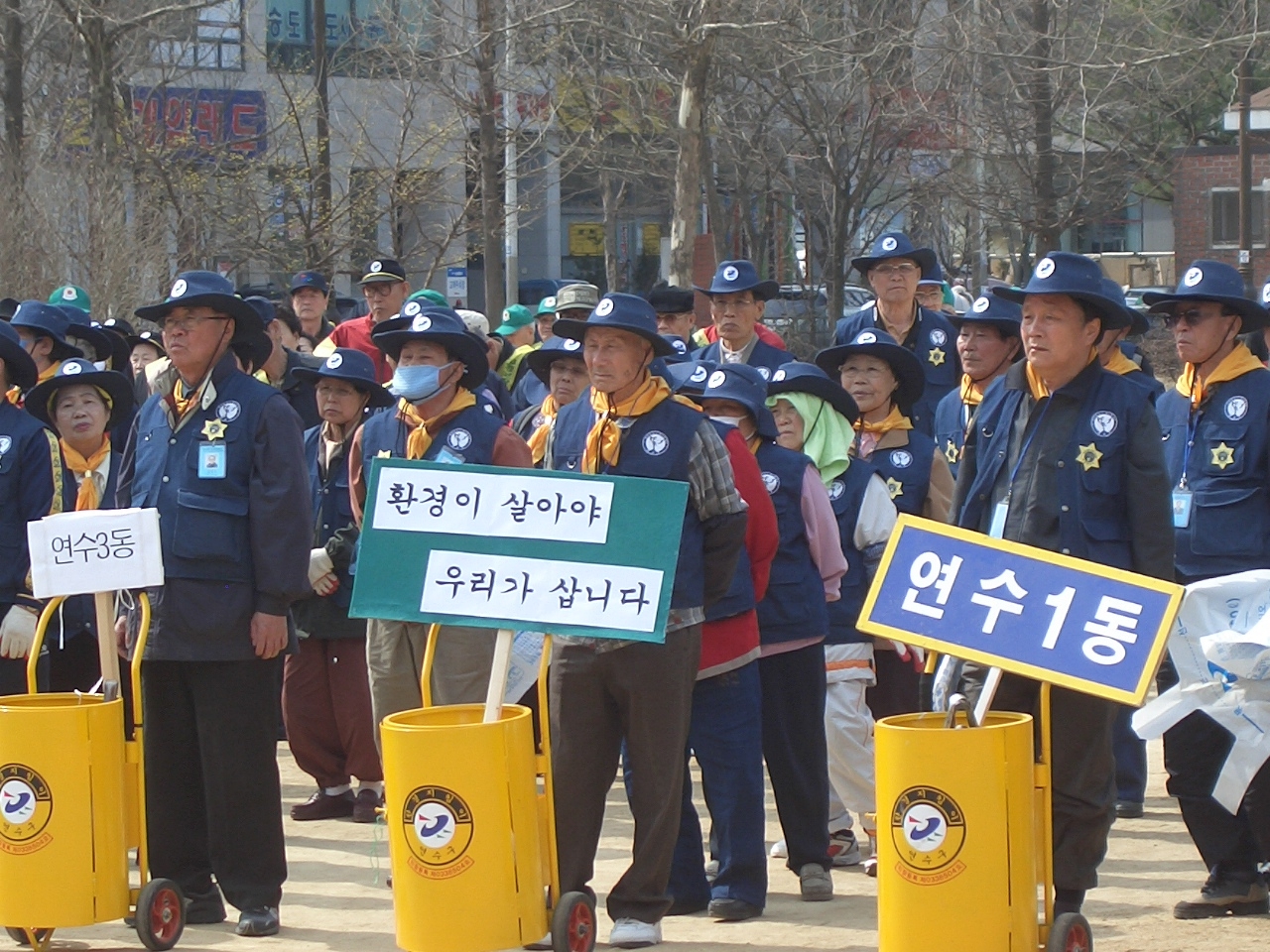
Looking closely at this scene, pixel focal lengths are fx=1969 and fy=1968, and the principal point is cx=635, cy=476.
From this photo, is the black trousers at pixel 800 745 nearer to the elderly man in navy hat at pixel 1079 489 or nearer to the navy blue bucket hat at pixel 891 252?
the elderly man in navy hat at pixel 1079 489

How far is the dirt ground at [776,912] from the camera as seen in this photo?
21.6ft

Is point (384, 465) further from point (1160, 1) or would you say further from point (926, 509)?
point (1160, 1)

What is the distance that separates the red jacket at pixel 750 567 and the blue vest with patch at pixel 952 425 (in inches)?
88.1

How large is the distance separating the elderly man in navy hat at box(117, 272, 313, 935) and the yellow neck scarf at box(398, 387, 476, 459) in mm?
658

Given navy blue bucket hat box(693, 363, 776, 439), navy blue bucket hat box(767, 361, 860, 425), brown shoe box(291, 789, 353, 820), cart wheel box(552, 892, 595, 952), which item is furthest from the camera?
brown shoe box(291, 789, 353, 820)

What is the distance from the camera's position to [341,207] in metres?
22.1

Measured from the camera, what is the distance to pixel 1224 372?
283 inches

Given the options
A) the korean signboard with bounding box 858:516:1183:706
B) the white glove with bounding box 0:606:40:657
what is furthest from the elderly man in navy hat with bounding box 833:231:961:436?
the korean signboard with bounding box 858:516:1183:706

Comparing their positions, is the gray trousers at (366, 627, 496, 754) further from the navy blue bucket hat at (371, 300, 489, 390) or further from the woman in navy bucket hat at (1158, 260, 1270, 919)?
the woman in navy bucket hat at (1158, 260, 1270, 919)

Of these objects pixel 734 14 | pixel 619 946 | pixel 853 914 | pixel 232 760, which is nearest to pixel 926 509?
pixel 853 914

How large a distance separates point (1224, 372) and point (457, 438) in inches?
113

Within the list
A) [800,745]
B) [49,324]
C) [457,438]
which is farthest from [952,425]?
[49,324]

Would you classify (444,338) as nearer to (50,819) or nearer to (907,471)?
(907,471)

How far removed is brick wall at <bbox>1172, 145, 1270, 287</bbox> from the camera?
40.2 meters
